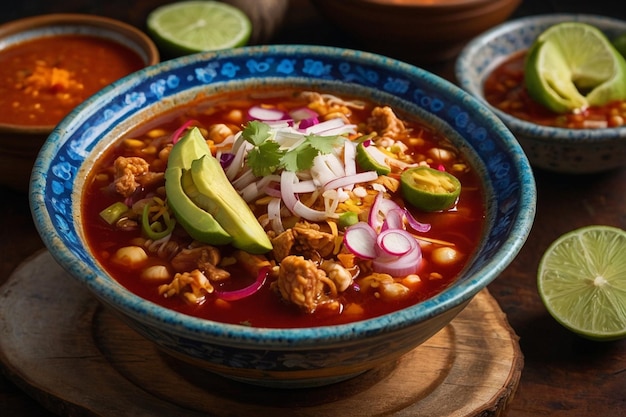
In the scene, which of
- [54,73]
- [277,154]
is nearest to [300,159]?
[277,154]

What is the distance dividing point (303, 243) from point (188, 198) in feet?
1.45

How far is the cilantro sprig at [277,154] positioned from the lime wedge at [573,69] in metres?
1.90

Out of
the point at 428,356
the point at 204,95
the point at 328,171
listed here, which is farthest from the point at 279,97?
the point at 428,356

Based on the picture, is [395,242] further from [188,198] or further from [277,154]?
[188,198]

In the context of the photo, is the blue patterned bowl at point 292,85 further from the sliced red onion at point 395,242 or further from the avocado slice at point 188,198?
the avocado slice at point 188,198

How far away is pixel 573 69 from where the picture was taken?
4.72m

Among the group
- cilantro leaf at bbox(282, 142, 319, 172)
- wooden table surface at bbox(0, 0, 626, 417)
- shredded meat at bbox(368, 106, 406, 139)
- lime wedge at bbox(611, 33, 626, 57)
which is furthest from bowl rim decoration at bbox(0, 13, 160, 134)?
lime wedge at bbox(611, 33, 626, 57)

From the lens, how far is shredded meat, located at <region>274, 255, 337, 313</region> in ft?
8.79

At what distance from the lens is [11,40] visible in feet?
16.0

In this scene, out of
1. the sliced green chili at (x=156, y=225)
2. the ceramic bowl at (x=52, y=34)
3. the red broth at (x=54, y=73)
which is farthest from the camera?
the red broth at (x=54, y=73)

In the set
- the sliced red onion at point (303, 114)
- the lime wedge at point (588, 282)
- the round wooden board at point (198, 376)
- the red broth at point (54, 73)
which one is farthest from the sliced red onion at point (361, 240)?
the red broth at point (54, 73)

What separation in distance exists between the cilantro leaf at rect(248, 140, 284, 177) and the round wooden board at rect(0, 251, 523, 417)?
759 millimetres

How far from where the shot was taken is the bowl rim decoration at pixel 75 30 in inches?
189

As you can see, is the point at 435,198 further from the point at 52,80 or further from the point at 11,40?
the point at 11,40
